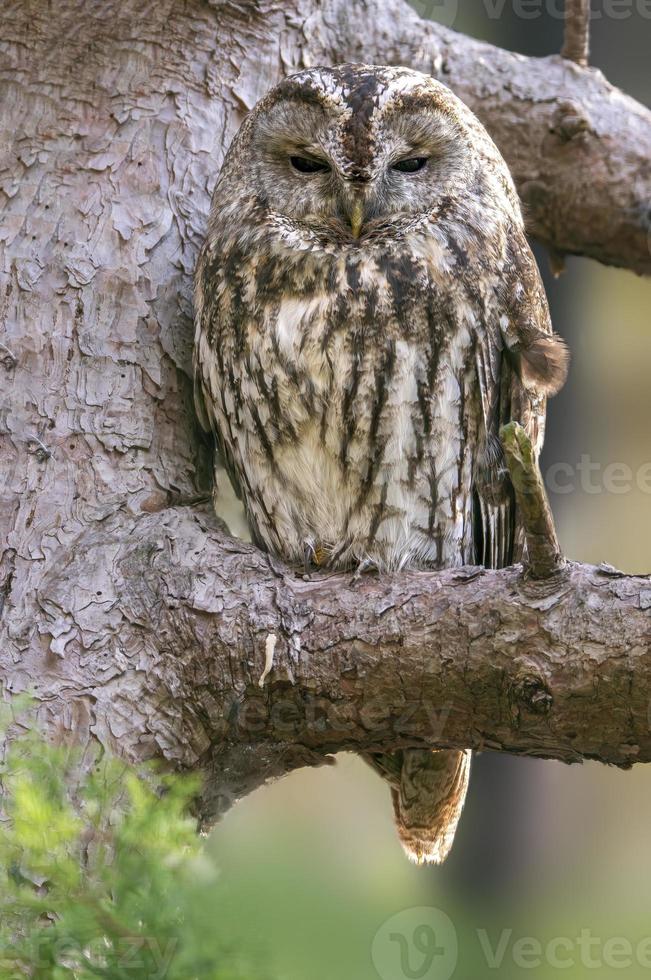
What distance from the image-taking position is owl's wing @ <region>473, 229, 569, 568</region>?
6.87ft

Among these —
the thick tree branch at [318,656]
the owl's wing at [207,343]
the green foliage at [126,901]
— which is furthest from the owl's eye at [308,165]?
the green foliage at [126,901]

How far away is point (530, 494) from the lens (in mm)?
1437

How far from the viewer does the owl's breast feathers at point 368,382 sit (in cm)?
205

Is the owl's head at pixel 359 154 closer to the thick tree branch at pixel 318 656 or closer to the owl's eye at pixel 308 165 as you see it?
the owl's eye at pixel 308 165

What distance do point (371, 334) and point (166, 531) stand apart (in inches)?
20.0

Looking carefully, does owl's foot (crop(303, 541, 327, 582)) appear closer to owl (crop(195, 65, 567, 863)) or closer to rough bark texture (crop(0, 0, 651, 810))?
owl (crop(195, 65, 567, 863))

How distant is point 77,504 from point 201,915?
1.09 meters

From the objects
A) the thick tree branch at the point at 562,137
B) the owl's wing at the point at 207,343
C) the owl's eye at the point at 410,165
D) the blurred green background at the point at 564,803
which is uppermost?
the thick tree branch at the point at 562,137

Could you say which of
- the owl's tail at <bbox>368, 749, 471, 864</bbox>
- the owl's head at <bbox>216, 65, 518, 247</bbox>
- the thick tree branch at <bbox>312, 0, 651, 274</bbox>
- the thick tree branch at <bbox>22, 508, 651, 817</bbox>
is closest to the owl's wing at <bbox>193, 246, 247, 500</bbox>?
the owl's head at <bbox>216, 65, 518, 247</bbox>

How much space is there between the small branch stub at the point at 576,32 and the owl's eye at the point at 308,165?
33.2 inches

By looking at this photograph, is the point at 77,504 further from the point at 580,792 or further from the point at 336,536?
the point at 580,792

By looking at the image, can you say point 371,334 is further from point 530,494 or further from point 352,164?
point 530,494

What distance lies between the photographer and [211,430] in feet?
7.39

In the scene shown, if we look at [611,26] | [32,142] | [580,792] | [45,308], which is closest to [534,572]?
[45,308]
